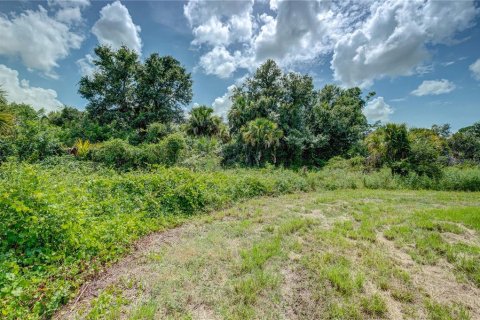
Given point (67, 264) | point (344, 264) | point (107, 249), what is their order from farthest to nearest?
point (107, 249), point (344, 264), point (67, 264)

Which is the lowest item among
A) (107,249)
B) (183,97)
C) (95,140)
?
(107,249)

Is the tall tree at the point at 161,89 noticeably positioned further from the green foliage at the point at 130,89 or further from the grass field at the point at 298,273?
the grass field at the point at 298,273

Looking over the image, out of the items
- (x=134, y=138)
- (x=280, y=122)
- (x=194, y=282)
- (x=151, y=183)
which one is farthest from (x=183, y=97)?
(x=194, y=282)

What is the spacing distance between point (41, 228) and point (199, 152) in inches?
597

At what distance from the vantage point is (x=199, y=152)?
60.1 ft

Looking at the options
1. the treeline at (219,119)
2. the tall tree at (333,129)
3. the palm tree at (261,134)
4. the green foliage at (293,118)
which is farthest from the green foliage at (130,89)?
the tall tree at (333,129)

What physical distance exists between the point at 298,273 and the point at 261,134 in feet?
49.6

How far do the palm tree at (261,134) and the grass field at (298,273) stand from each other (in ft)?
41.9

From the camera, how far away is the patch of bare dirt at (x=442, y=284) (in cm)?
285

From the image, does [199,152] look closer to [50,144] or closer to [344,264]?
[50,144]

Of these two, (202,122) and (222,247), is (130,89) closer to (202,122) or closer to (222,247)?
(202,122)

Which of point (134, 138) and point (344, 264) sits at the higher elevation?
point (134, 138)

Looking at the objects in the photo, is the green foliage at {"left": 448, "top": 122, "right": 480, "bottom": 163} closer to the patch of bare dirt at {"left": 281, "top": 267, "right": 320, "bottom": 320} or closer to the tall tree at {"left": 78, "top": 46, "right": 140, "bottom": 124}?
the patch of bare dirt at {"left": 281, "top": 267, "right": 320, "bottom": 320}

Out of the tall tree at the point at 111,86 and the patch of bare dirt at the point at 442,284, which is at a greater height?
the tall tree at the point at 111,86
